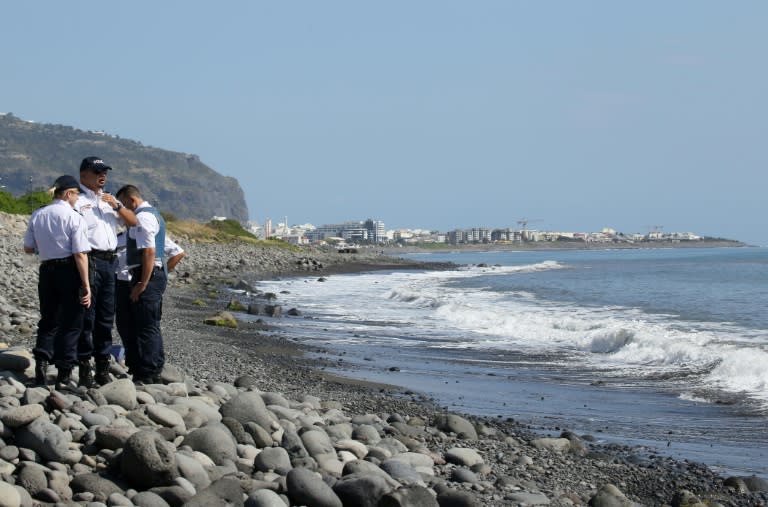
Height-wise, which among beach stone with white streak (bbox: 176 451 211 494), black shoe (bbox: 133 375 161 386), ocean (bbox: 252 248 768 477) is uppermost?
black shoe (bbox: 133 375 161 386)

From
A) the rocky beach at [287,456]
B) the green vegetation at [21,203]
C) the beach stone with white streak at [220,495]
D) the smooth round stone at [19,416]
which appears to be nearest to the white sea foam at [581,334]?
the rocky beach at [287,456]

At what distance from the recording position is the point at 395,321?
23.2 meters

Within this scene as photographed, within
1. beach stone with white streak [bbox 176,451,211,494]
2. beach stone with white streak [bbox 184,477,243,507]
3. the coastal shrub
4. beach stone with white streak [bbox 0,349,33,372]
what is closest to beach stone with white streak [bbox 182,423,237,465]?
beach stone with white streak [bbox 176,451,211,494]

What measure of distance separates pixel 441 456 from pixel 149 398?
7.78 feet

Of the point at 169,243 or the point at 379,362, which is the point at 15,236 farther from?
the point at 169,243

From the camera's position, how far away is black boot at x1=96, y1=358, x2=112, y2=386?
7.31 metres

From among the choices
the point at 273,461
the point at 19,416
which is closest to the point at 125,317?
the point at 19,416

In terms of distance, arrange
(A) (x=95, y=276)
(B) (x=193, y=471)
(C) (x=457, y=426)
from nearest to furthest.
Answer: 1. (B) (x=193, y=471)
2. (A) (x=95, y=276)
3. (C) (x=457, y=426)

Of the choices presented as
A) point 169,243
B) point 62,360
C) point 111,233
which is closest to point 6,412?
point 62,360

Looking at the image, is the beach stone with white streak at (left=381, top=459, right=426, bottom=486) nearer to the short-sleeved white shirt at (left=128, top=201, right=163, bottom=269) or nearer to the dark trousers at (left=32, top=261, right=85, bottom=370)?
the dark trousers at (left=32, top=261, right=85, bottom=370)

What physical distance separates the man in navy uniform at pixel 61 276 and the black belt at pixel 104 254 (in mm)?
240

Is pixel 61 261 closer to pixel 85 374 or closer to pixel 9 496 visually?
pixel 85 374

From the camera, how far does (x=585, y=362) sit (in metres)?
15.9

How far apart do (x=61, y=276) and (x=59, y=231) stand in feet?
1.12
